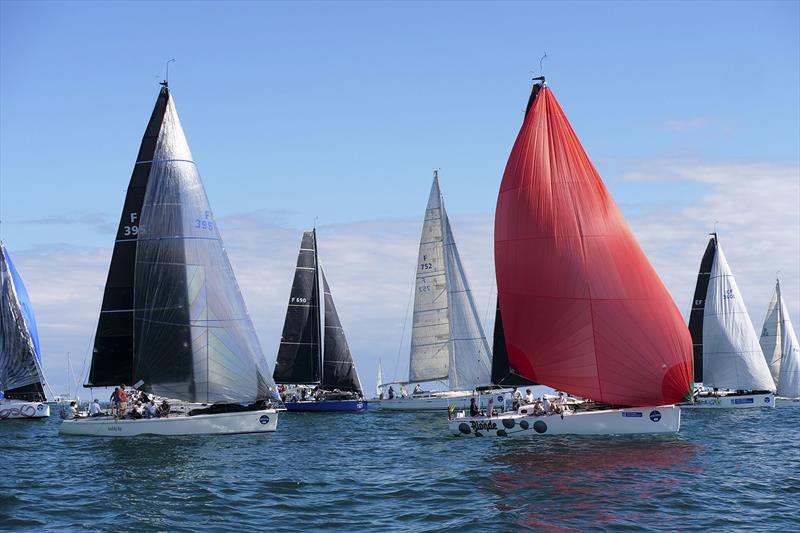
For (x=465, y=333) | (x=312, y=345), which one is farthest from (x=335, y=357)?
(x=465, y=333)

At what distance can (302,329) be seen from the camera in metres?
68.8

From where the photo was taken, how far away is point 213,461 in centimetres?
3456

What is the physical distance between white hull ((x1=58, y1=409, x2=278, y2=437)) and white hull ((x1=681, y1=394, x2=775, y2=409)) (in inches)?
1403

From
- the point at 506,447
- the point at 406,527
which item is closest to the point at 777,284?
the point at 506,447

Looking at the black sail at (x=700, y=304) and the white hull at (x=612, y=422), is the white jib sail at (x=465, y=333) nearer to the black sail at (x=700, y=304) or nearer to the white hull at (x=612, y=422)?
the black sail at (x=700, y=304)

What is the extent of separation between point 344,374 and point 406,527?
151ft

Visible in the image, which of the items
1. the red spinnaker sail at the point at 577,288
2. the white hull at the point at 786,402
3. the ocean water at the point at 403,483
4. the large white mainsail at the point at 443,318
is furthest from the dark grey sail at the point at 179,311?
the white hull at the point at 786,402

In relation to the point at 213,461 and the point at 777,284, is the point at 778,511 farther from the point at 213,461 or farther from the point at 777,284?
the point at 777,284

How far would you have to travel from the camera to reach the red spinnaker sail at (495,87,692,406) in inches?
1526

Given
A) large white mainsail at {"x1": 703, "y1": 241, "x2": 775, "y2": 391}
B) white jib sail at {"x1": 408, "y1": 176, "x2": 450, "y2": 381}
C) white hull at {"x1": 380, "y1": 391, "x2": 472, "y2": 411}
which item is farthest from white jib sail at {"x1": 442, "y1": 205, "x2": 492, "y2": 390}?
large white mainsail at {"x1": 703, "y1": 241, "x2": 775, "y2": 391}

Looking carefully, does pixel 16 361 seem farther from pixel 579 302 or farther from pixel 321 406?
pixel 579 302

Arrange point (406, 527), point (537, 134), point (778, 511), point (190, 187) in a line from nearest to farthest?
point (406, 527) < point (778, 511) < point (537, 134) < point (190, 187)

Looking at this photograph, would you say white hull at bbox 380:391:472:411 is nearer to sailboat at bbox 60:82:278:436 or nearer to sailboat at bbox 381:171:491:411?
sailboat at bbox 381:171:491:411

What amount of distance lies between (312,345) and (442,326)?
31.5ft
